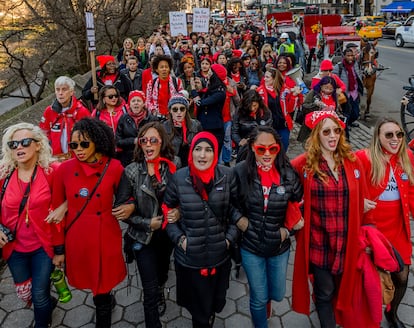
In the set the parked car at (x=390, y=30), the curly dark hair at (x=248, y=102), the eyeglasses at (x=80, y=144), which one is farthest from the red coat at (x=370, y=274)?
the parked car at (x=390, y=30)

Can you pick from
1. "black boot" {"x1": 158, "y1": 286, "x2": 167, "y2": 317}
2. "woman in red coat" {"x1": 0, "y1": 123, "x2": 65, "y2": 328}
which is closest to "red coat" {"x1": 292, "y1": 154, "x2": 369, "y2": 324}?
"black boot" {"x1": 158, "y1": 286, "x2": 167, "y2": 317}

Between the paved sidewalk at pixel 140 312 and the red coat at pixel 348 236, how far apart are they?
0.65 meters

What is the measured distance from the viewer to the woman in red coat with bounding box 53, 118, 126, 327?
10.0 feet

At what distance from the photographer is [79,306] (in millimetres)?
3926

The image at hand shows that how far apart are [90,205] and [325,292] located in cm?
197

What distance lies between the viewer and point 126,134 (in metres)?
4.73

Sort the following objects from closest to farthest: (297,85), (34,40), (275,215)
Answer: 1. (275,215)
2. (297,85)
3. (34,40)

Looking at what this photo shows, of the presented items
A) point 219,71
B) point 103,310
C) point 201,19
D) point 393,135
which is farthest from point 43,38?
point 393,135

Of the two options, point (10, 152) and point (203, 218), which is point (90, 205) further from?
point (203, 218)

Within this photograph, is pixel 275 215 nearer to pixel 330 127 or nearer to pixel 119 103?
pixel 330 127

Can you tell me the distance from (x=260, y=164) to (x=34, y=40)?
15.6 meters

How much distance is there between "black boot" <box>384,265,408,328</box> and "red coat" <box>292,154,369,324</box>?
19.9 inches

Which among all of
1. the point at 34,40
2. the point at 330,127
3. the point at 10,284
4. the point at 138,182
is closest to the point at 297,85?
A: the point at 330,127

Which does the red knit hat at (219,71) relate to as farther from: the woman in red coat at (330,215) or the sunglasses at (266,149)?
the sunglasses at (266,149)
